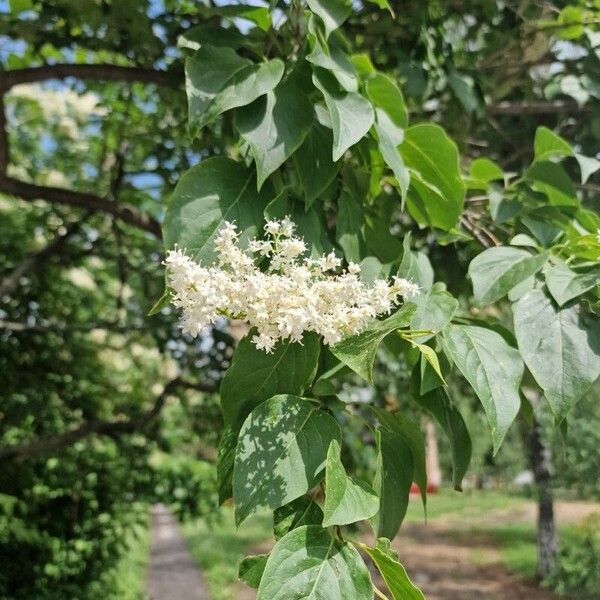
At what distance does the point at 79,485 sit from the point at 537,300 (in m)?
2.29

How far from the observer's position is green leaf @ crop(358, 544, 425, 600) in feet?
1.96

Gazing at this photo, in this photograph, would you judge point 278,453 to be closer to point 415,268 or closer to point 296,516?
point 296,516

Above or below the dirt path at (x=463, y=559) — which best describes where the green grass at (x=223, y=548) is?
above

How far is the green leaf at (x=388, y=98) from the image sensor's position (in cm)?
82

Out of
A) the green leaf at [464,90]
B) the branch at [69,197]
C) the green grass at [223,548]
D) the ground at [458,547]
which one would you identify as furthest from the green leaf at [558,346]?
the green grass at [223,548]

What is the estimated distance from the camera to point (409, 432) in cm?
75

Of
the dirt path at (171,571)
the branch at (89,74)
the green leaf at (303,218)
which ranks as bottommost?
the dirt path at (171,571)

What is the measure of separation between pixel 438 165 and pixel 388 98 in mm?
96

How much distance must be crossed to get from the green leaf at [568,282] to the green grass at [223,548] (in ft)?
10.9

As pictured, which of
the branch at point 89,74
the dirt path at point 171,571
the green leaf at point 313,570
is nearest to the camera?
the green leaf at point 313,570

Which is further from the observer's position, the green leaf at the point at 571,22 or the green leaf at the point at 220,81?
the green leaf at the point at 571,22

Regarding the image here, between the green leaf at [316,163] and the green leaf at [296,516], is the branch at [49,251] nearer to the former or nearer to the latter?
the green leaf at [316,163]

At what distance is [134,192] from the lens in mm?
2221

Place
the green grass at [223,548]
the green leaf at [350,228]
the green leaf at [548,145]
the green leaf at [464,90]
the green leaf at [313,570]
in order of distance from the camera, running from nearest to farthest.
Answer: the green leaf at [313,570]
the green leaf at [350,228]
the green leaf at [548,145]
the green leaf at [464,90]
the green grass at [223,548]
